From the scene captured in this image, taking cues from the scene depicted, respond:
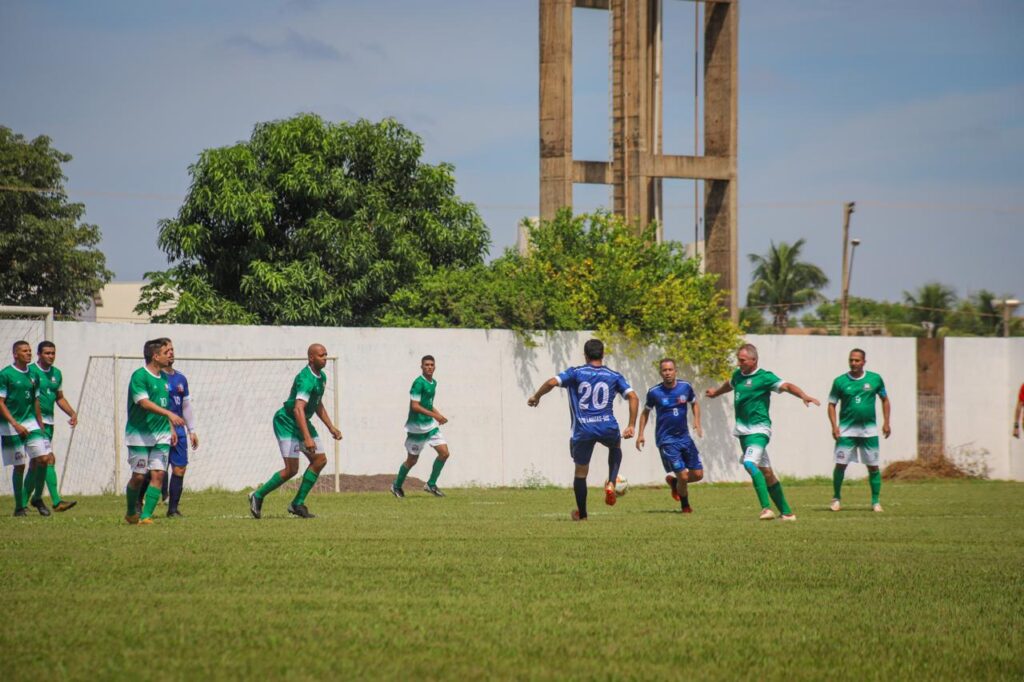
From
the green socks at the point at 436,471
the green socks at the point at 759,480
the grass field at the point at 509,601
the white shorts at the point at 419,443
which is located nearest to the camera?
the grass field at the point at 509,601

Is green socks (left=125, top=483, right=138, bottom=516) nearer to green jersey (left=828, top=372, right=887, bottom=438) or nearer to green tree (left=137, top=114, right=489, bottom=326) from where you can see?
green jersey (left=828, top=372, right=887, bottom=438)

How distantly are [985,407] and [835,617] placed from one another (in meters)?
27.9

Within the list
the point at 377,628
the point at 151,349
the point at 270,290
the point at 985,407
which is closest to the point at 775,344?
the point at 985,407

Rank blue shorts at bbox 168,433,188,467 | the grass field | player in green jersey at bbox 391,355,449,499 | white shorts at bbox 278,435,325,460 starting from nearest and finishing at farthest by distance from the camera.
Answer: the grass field
white shorts at bbox 278,435,325,460
blue shorts at bbox 168,433,188,467
player in green jersey at bbox 391,355,449,499

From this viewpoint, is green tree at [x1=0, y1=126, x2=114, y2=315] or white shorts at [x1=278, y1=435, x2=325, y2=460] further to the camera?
green tree at [x1=0, y1=126, x2=114, y2=315]

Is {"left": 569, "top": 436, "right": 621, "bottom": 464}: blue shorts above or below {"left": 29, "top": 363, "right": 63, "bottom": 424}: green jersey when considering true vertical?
below

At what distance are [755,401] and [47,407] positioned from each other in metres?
8.61

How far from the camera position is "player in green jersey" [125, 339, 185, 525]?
14.8 m

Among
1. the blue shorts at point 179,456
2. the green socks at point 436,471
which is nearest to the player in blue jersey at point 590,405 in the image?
the blue shorts at point 179,456

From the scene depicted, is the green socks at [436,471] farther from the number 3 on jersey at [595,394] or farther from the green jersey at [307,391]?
the number 3 on jersey at [595,394]

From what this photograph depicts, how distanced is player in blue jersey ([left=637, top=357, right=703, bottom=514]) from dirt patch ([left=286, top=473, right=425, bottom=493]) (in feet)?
24.6

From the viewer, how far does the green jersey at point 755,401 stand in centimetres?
1684

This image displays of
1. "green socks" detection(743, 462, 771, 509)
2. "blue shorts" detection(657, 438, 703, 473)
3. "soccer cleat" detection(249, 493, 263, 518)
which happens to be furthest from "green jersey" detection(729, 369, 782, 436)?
"soccer cleat" detection(249, 493, 263, 518)

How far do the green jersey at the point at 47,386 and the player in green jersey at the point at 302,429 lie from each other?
9.67ft
